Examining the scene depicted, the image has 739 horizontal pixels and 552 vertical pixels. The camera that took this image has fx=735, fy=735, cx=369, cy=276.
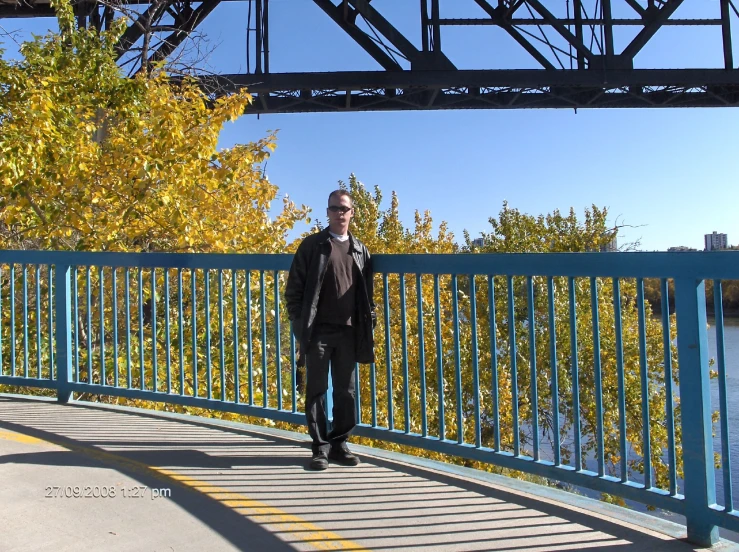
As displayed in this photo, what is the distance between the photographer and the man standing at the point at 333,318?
454 centimetres

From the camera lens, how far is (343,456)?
15.5ft

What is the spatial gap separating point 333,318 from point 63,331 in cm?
302

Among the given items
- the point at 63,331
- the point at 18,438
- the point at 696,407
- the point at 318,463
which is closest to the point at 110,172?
the point at 63,331

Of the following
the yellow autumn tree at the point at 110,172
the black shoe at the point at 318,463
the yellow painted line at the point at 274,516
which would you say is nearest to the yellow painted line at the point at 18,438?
the yellow painted line at the point at 274,516

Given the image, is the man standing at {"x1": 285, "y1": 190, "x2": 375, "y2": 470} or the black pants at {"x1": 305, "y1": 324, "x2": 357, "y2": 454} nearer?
the man standing at {"x1": 285, "y1": 190, "x2": 375, "y2": 470}

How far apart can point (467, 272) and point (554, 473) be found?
3.97 feet

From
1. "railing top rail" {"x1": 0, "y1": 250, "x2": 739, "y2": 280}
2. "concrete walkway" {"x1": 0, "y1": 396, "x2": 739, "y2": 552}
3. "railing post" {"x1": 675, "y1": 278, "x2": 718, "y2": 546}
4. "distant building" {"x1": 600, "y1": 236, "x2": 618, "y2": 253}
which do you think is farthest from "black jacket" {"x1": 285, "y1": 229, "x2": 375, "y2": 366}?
"distant building" {"x1": 600, "y1": 236, "x2": 618, "y2": 253}

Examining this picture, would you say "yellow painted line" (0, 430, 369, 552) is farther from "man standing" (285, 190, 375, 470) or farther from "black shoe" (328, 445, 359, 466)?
"black shoe" (328, 445, 359, 466)

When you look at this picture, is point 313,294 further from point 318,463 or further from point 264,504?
point 264,504

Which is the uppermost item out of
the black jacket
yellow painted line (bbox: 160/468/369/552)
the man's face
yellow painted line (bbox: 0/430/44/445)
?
the man's face

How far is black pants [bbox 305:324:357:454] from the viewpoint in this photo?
4645 millimetres

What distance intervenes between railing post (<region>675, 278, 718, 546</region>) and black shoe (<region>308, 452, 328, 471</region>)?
2110mm

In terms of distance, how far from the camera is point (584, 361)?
3709 cm
